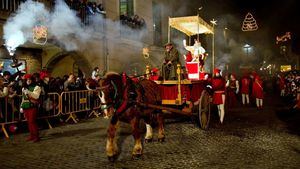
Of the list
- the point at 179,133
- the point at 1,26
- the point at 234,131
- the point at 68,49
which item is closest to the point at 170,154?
the point at 179,133

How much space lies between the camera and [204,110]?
1034cm

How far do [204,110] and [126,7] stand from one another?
12799mm

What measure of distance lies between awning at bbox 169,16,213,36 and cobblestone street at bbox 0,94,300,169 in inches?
154

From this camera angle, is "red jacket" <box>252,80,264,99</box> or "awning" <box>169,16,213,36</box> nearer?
"awning" <box>169,16,213,36</box>

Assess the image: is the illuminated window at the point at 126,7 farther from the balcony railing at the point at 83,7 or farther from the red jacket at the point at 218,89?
the red jacket at the point at 218,89

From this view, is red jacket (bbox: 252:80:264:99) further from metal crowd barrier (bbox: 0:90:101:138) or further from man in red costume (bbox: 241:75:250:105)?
metal crowd barrier (bbox: 0:90:101:138)

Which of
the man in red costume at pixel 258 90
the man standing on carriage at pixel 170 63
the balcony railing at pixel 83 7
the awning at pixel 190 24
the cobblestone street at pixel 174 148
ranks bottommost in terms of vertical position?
the cobblestone street at pixel 174 148

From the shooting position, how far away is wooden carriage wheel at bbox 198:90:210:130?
397 inches

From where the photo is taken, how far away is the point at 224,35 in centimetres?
4128

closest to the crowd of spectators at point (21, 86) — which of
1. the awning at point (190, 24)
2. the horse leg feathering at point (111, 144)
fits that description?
the horse leg feathering at point (111, 144)

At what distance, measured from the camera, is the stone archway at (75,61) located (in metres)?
16.4

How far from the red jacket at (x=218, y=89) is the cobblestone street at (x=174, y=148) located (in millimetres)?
914

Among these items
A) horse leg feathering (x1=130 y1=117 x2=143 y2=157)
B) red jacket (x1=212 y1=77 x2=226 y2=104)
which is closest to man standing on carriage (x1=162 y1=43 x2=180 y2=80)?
red jacket (x1=212 y1=77 x2=226 y2=104)

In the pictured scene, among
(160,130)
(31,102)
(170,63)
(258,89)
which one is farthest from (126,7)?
(160,130)
